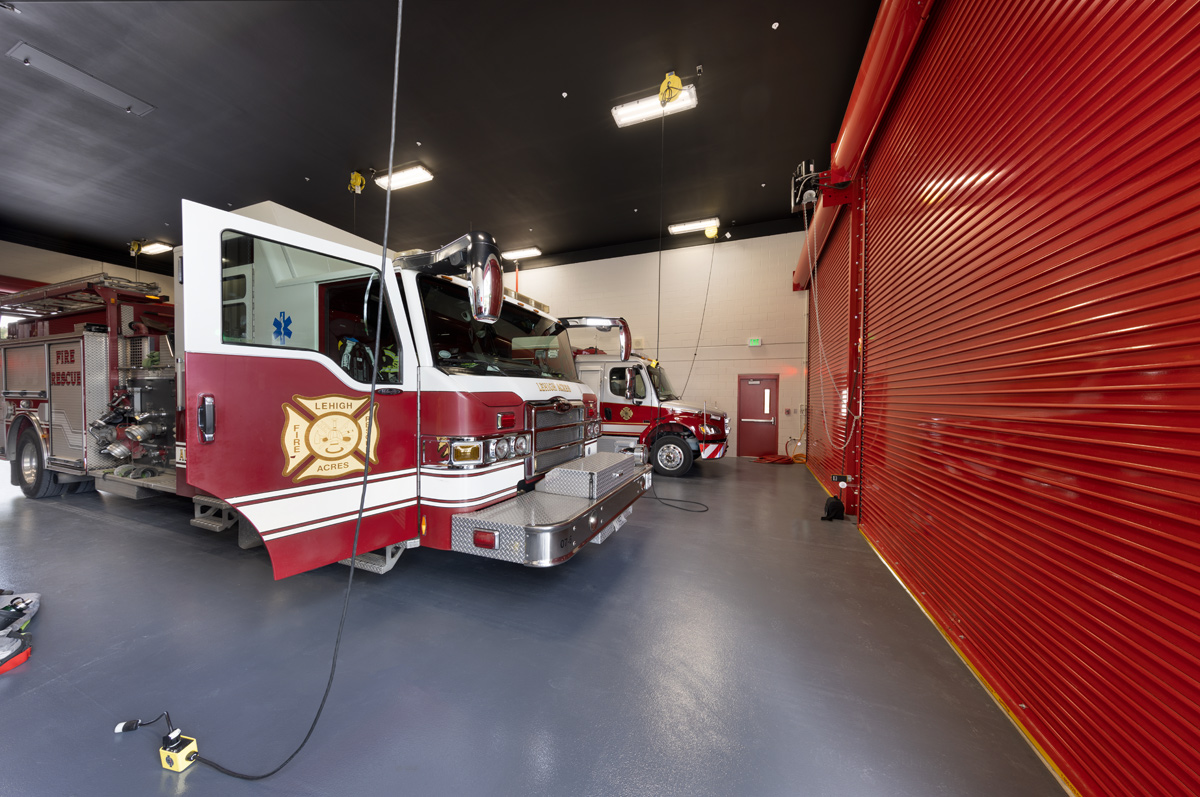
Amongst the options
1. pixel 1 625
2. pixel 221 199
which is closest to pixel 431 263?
pixel 1 625

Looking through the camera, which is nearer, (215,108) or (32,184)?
(215,108)

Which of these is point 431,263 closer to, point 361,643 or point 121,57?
point 361,643

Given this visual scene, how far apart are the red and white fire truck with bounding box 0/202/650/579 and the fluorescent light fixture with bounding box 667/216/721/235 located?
22.8ft

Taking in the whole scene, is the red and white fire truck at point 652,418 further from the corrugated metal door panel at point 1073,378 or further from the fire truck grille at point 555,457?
the corrugated metal door panel at point 1073,378

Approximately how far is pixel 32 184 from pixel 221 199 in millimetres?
2932

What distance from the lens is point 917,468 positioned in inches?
123

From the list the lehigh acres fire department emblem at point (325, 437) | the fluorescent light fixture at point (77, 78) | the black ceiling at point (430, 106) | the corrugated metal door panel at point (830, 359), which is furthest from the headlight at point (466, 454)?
the fluorescent light fixture at point (77, 78)

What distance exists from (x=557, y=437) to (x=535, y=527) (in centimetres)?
125

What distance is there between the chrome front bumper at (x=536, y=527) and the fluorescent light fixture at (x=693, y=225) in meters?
8.25

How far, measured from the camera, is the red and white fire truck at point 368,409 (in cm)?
192

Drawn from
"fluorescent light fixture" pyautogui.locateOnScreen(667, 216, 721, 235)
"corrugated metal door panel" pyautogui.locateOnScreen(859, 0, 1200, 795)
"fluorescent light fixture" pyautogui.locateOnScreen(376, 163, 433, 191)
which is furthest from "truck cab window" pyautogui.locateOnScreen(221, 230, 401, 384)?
"fluorescent light fixture" pyautogui.locateOnScreen(667, 216, 721, 235)

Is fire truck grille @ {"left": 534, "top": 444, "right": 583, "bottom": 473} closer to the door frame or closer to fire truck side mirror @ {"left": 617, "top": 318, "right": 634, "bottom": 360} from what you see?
fire truck side mirror @ {"left": 617, "top": 318, "right": 634, "bottom": 360}

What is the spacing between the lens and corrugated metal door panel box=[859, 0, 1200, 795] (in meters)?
1.25

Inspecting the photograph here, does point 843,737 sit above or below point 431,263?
below
